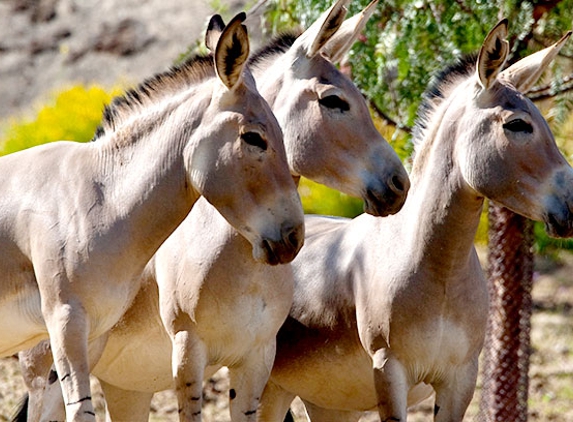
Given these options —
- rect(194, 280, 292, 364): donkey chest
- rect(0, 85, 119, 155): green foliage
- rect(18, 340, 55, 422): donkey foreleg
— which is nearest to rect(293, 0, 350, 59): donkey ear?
rect(194, 280, 292, 364): donkey chest

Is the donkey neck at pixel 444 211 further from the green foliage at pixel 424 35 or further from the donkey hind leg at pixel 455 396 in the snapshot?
the green foliage at pixel 424 35

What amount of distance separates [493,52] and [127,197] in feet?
5.66

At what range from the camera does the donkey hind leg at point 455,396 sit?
5.59 metres

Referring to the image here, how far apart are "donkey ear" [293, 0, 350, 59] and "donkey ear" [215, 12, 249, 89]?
32.5 inches

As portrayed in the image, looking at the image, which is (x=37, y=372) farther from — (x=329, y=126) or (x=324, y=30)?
(x=324, y=30)

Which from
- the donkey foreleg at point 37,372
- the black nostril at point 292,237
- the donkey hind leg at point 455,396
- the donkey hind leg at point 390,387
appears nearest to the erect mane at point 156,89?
the black nostril at point 292,237

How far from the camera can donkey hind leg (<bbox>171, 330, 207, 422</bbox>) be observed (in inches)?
210

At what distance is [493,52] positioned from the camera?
5305 mm

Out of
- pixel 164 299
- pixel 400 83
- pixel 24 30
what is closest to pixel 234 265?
pixel 164 299

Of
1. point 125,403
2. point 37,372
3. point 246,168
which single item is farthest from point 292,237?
point 125,403

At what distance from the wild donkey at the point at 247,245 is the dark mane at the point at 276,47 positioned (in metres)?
0.12

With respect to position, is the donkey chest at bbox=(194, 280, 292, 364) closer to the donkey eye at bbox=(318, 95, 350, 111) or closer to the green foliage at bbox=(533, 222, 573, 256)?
the donkey eye at bbox=(318, 95, 350, 111)

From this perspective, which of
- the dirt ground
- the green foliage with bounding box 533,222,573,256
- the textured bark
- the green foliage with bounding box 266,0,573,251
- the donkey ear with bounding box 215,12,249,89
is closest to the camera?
the donkey ear with bounding box 215,12,249,89

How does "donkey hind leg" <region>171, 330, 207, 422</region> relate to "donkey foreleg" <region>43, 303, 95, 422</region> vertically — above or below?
below
